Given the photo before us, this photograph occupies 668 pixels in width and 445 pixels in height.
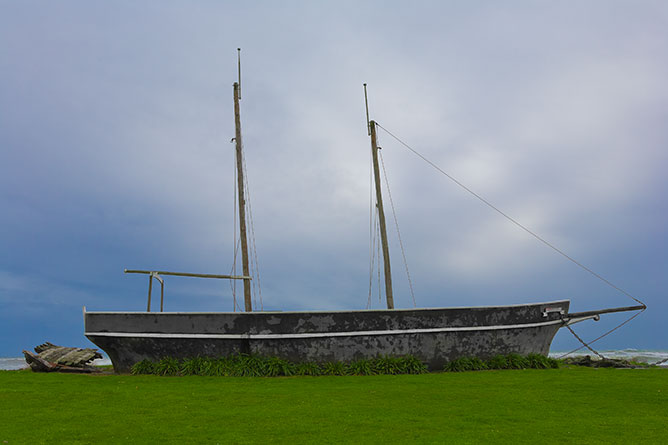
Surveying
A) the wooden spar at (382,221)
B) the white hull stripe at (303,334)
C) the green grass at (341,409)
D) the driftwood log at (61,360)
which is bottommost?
the green grass at (341,409)

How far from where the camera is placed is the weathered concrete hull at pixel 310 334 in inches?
505

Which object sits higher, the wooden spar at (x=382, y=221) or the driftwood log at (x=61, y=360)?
the wooden spar at (x=382, y=221)

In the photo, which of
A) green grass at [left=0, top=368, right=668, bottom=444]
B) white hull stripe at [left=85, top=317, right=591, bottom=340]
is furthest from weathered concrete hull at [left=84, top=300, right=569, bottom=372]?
green grass at [left=0, top=368, right=668, bottom=444]

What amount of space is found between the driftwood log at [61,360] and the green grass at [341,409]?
10.7ft

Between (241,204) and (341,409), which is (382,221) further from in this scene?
(341,409)

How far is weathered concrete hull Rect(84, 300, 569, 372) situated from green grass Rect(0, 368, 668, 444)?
49.9 inches

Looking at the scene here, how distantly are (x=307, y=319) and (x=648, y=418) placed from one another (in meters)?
7.76

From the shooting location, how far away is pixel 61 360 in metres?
14.9

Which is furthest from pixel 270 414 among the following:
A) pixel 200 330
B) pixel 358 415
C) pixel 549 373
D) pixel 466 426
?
pixel 549 373

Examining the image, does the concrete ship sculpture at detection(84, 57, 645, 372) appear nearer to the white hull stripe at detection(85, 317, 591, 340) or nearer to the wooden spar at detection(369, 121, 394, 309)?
the white hull stripe at detection(85, 317, 591, 340)

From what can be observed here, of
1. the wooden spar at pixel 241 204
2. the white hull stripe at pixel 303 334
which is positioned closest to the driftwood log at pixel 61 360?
the white hull stripe at pixel 303 334

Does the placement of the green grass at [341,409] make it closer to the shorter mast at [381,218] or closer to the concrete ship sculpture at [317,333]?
the concrete ship sculpture at [317,333]

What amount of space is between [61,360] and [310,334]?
7.88 metres

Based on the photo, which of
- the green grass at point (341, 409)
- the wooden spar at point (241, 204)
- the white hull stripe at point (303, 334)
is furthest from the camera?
the wooden spar at point (241, 204)
